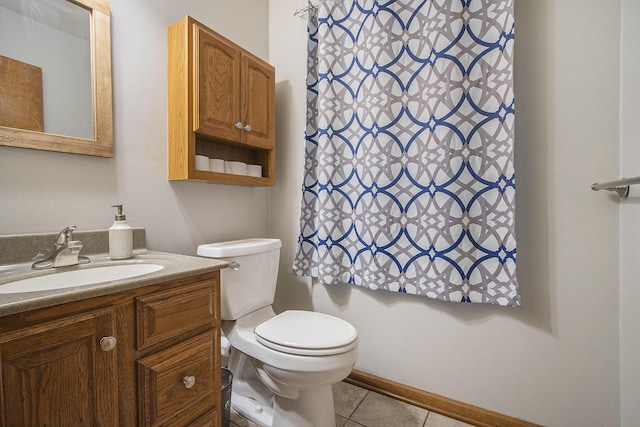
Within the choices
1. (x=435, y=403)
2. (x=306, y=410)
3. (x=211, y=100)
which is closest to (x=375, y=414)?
(x=435, y=403)

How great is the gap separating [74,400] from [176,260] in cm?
46

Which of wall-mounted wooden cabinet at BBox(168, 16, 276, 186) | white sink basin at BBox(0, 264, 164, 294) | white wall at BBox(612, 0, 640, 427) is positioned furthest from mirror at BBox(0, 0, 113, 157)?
white wall at BBox(612, 0, 640, 427)

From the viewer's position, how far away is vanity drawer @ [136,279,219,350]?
0.75 meters

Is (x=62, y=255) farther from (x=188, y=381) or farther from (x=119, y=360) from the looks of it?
(x=188, y=381)

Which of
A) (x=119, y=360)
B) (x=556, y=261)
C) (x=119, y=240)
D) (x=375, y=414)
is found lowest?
(x=375, y=414)

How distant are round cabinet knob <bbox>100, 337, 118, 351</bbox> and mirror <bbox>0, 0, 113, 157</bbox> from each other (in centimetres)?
72

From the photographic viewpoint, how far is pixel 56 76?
0.98 m

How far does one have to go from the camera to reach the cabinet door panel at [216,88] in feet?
4.17

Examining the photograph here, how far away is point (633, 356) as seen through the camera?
3.30ft

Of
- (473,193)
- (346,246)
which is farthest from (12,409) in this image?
(473,193)

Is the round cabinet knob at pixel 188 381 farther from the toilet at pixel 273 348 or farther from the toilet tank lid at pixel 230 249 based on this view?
the toilet tank lid at pixel 230 249

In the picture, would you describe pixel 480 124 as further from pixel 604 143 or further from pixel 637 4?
pixel 637 4

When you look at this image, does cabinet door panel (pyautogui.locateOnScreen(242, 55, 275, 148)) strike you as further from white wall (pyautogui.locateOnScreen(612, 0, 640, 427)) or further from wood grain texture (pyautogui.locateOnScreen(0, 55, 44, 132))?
white wall (pyautogui.locateOnScreen(612, 0, 640, 427))

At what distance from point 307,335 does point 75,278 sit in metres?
0.83
